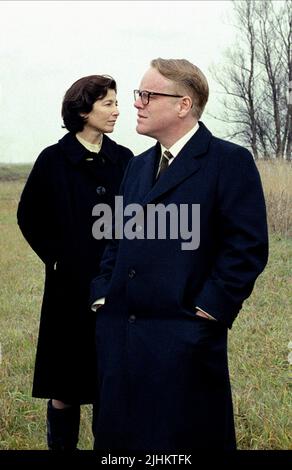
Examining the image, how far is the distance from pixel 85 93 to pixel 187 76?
717mm

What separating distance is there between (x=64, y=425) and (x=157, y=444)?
0.89 meters

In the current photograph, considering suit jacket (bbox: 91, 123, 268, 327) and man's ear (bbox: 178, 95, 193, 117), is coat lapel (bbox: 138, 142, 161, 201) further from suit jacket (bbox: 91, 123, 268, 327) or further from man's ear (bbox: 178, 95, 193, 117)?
man's ear (bbox: 178, 95, 193, 117)

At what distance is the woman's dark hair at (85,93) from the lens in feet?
9.85

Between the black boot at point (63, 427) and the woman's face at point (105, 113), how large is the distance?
125 centimetres

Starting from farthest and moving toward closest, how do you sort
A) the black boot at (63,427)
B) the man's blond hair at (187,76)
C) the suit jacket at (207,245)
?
the black boot at (63,427) → the man's blond hair at (187,76) → the suit jacket at (207,245)

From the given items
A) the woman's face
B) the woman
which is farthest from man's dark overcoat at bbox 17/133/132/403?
the woman's face

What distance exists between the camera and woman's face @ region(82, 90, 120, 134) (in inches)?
119

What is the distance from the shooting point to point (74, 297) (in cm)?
318

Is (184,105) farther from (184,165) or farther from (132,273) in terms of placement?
(132,273)

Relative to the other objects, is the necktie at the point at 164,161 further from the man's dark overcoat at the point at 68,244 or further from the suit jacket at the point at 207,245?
the man's dark overcoat at the point at 68,244

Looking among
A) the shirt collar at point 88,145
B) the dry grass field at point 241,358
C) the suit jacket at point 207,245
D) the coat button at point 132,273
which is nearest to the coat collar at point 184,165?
the suit jacket at point 207,245
